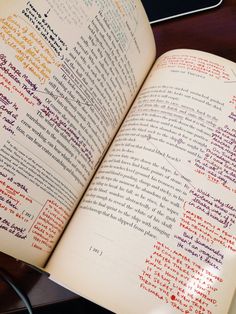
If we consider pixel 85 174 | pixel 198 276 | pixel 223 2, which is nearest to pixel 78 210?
pixel 85 174

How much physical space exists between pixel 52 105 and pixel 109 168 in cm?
9

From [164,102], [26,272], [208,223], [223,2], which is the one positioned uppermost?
[223,2]

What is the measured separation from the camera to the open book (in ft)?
1.21

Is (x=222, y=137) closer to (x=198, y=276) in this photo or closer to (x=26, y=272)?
(x=198, y=276)

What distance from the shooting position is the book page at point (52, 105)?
1.21 feet

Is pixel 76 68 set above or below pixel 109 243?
above

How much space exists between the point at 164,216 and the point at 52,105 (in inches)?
6.3

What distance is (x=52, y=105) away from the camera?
40 cm

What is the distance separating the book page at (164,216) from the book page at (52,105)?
0.08 ft

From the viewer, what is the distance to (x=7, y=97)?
1.19 feet

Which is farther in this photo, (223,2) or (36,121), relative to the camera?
(223,2)

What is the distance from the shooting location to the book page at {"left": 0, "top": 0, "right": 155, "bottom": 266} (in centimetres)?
37

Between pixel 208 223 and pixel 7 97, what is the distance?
9.1 inches

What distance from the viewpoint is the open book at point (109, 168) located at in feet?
1.21
